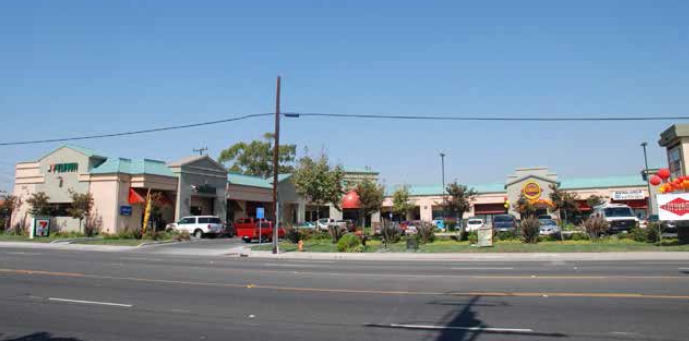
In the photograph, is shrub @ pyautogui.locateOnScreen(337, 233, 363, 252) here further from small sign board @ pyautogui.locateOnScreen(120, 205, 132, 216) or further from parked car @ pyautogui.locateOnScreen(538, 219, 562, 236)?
small sign board @ pyautogui.locateOnScreen(120, 205, 132, 216)

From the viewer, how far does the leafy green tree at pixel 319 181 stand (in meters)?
40.5

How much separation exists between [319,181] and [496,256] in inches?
790

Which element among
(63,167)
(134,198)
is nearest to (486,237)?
(134,198)

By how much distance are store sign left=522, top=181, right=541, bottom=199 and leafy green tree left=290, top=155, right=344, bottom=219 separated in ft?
88.3

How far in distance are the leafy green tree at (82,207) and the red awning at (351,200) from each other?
2109 cm

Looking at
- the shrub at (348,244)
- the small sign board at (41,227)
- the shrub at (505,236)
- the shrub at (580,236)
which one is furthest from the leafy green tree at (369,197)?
the small sign board at (41,227)

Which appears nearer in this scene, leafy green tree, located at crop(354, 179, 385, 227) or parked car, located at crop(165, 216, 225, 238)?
parked car, located at crop(165, 216, 225, 238)

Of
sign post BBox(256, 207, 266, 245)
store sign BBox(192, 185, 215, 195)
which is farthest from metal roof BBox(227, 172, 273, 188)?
sign post BBox(256, 207, 266, 245)

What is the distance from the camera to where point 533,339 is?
6.98 m

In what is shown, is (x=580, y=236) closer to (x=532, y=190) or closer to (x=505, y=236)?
(x=505, y=236)

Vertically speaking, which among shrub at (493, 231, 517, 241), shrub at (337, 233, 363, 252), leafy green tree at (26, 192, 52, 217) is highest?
leafy green tree at (26, 192, 52, 217)

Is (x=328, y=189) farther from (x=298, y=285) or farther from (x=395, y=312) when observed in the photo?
(x=395, y=312)

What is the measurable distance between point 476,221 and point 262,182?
90.6ft

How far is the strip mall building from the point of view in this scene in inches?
1623
